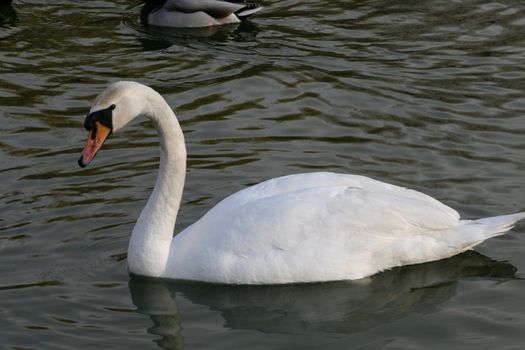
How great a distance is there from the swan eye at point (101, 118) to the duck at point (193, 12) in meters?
8.12

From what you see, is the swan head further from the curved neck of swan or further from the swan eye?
the curved neck of swan

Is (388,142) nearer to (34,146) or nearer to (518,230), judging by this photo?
(518,230)

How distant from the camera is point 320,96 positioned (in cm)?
1246

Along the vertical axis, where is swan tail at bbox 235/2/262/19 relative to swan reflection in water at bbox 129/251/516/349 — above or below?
above

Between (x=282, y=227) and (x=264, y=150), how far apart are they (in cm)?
296

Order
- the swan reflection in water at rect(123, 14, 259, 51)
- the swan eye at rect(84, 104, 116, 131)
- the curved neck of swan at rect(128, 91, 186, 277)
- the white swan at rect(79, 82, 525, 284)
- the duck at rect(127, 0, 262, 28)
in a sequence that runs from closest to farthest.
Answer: the swan eye at rect(84, 104, 116, 131) < the white swan at rect(79, 82, 525, 284) < the curved neck of swan at rect(128, 91, 186, 277) < the swan reflection in water at rect(123, 14, 259, 51) < the duck at rect(127, 0, 262, 28)

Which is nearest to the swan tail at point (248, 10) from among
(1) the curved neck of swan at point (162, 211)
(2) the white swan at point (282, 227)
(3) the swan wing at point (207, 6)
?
(3) the swan wing at point (207, 6)

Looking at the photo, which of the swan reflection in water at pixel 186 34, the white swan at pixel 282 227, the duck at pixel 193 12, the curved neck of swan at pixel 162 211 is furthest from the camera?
the duck at pixel 193 12

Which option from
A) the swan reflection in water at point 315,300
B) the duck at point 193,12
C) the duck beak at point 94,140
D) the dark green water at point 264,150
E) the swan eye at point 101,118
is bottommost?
the swan reflection in water at point 315,300

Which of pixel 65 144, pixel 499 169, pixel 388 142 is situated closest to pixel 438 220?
pixel 499 169

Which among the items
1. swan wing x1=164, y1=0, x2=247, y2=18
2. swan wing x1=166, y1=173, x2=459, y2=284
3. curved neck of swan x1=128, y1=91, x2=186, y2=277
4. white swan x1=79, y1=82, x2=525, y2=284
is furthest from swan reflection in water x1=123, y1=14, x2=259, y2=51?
swan wing x1=166, y1=173, x2=459, y2=284

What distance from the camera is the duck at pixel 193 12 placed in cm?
1592

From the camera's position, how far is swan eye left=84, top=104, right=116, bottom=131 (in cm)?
779

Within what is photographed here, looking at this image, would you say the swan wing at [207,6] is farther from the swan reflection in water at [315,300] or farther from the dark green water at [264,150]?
the swan reflection in water at [315,300]
